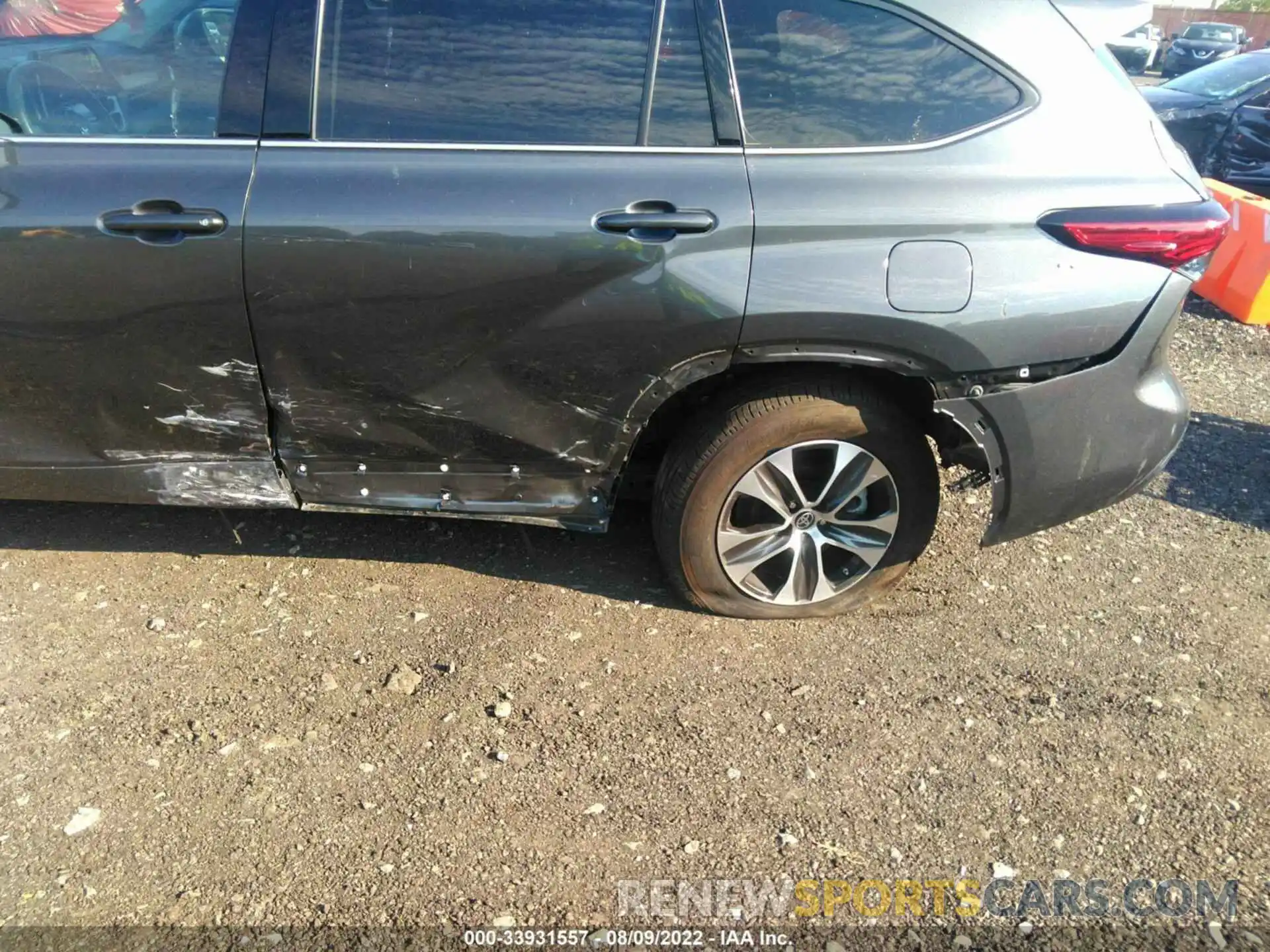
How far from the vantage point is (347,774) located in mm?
2480

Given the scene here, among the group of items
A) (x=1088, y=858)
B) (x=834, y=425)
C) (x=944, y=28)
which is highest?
(x=944, y=28)

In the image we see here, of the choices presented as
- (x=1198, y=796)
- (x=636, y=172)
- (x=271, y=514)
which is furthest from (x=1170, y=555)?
(x=271, y=514)

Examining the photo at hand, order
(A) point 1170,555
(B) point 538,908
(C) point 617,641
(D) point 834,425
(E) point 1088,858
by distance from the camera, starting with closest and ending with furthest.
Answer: (B) point 538,908 < (E) point 1088,858 < (D) point 834,425 < (C) point 617,641 < (A) point 1170,555

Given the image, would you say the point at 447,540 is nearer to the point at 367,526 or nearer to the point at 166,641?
the point at 367,526

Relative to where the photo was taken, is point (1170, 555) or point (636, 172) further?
point (1170, 555)

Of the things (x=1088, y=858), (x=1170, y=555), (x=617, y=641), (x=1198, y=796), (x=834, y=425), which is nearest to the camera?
(x=1088, y=858)

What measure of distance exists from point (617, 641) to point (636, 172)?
141cm

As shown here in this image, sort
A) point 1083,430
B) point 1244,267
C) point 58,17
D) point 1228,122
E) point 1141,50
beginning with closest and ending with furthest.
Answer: point 1083,430, point 58,17, point 1244,267, point 1228,122, point 1141,50

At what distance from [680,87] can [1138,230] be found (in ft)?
4.19

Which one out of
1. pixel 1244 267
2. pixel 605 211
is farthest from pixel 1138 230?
pixel 1244 267

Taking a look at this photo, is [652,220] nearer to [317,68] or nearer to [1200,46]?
[317,68]

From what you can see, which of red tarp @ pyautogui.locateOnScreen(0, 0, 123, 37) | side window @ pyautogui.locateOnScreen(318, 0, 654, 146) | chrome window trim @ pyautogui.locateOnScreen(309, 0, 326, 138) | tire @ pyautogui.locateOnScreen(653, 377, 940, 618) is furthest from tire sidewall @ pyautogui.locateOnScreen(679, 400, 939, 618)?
red tarp @ pyautogui.locateOnScreen(0, 0, 123, 37)

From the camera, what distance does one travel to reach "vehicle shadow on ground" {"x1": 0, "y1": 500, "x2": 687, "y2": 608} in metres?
3.34

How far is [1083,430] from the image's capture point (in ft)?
8.92
